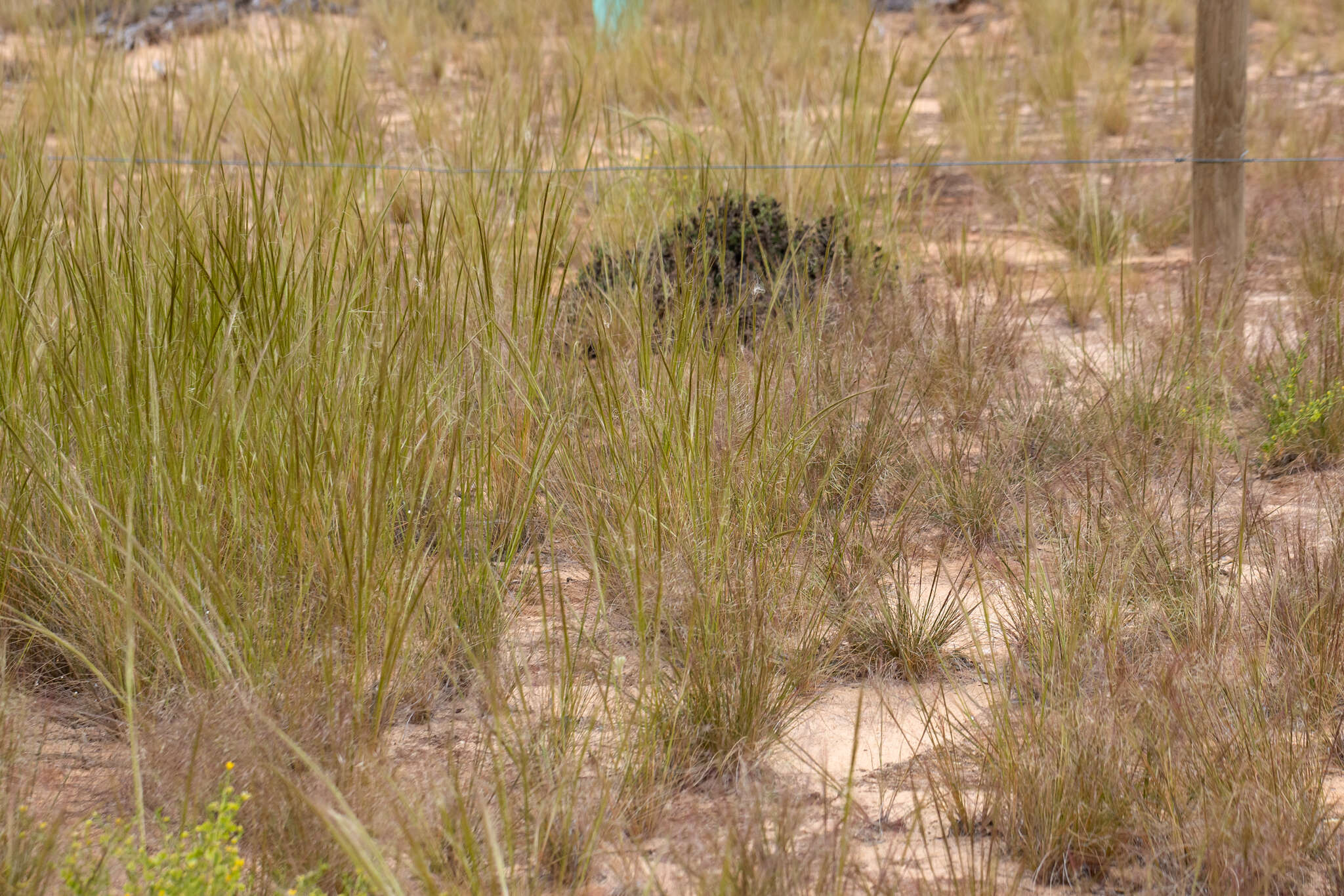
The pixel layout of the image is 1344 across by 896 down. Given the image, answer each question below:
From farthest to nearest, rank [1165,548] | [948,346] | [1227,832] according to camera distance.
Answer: [948,346] → [1165,548] → [1227,832]

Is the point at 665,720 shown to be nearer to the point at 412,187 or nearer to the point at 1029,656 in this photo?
the point at 1029,656

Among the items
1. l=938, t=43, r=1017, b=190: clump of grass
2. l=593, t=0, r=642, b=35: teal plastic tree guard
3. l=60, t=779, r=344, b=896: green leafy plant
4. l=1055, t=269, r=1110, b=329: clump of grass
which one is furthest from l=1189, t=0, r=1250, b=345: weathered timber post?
l=593, t=0, r=642, b=35: teal plastic tree guard

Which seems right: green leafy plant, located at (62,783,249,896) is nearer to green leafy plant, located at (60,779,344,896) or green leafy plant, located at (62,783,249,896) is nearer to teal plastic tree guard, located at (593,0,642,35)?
green leafy plant, located at (60,779,344,896)

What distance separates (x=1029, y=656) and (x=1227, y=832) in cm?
44

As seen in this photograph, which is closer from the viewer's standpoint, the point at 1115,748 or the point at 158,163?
the point at 1115,748

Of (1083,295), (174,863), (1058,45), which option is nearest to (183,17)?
(1058,45)

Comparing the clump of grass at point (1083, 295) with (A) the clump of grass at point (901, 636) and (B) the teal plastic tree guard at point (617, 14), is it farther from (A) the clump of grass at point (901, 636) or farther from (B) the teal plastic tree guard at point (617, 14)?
(B) the teal plastic tree guard at point (617, 14)

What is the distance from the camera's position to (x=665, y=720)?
5.37ft

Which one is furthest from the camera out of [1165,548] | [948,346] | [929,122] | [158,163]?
[929,122]

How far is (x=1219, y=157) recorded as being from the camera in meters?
3.25

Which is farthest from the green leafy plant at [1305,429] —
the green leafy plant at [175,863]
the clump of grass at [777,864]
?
the green leafy plant at [175,863]

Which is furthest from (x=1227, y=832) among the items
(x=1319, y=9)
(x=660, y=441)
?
(x=1319, y=9)

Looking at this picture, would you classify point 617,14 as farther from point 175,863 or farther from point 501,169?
point 175,863

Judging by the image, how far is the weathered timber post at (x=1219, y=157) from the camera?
315 cm
